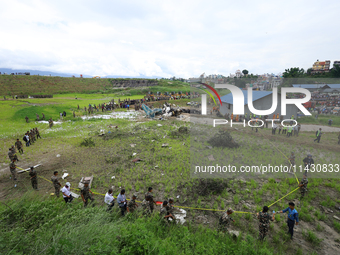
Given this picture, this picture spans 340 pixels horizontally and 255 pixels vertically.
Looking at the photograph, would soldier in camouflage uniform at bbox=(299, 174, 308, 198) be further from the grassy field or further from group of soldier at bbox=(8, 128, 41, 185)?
group of soldier at bbox=(8, 128, 41, 185)

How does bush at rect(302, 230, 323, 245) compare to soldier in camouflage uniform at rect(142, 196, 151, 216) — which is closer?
bush at rect(302, 230, 323, 245)

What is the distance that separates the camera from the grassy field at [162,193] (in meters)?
4.16

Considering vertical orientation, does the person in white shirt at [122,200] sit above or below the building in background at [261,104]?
below

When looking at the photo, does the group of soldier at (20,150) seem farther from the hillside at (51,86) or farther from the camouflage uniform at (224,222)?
the hillside at (51,86)

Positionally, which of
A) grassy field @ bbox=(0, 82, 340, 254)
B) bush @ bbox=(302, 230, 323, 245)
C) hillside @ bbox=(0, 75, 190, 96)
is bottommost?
bush @ bbox=(302, 230, 323, 245)

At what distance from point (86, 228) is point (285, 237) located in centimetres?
649

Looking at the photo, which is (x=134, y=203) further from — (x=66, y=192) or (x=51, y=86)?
(x=51, y=86)

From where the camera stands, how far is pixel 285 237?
5.68 m

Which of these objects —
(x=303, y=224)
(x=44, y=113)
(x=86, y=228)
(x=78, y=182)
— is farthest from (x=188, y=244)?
(x=44, y=113)

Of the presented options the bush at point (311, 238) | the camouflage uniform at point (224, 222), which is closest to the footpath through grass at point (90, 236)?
the camouflage uniform at point (224, 222)

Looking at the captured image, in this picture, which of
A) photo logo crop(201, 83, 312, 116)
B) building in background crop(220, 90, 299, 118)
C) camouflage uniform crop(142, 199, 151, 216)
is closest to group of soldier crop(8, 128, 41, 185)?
camouflage uniform crop(142, 199, 151, 216)

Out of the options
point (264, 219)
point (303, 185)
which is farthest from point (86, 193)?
point (303, 185)

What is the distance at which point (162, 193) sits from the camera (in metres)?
8.30

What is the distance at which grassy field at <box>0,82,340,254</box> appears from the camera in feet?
13.6
